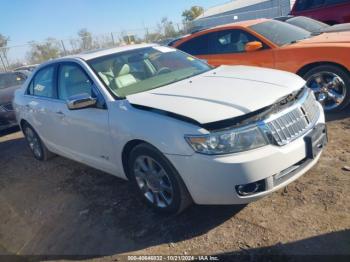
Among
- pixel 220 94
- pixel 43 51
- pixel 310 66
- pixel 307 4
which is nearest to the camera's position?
pixel 220 94

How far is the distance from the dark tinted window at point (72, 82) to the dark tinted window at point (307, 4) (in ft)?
27.0

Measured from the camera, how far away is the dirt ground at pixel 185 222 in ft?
10.1

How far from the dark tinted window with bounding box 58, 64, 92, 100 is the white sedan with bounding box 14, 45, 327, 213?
0.01 metres

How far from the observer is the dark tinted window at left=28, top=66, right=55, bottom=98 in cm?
501

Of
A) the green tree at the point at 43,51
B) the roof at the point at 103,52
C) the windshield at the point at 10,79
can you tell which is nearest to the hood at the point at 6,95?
the windshield at the point at 10,79

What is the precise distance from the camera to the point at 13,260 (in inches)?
142

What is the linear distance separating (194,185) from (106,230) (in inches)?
44.6

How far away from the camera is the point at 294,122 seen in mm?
3254

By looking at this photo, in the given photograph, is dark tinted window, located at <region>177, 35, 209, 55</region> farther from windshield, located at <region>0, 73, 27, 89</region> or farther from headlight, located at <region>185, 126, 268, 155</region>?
windshield, located at <region>0, 73, 27, 89</region>

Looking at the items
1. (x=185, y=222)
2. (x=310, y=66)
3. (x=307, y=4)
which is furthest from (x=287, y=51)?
(x=307, y=4)

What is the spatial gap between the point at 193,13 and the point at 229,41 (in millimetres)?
57512

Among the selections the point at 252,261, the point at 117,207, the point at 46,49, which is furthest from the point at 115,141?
the point at 46,49

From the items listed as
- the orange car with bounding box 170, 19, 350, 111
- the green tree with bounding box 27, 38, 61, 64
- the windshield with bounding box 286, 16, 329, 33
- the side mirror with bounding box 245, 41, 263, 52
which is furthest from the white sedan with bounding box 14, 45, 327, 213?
the green tree with bounding box 27, 38, 61, 64

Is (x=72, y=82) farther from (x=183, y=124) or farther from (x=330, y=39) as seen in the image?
(x=330, y=39)
